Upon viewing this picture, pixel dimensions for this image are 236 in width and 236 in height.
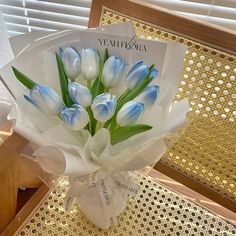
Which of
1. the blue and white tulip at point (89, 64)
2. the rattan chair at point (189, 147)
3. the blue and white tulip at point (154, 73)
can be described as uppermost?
the blue and white tulip at point (89, 64)

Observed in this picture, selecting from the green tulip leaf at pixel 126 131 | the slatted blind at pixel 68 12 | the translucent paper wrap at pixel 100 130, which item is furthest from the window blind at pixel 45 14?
the green tulip leaf at pixel 126 131

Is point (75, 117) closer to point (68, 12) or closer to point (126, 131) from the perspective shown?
point (126, 131)

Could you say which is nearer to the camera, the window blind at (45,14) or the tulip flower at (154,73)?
the tulip flower at (154,73)

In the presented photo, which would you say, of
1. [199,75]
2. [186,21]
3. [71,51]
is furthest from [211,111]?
[71,51]

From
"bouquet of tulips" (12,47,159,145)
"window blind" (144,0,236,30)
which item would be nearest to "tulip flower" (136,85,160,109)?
"bouquet of tulips" (12,47,159,145)

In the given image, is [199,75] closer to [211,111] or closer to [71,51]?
[211,111]

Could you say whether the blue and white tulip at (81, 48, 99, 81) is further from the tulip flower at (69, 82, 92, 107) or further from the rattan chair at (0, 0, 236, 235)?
the rattan chair at (0, 0, 236, 235)

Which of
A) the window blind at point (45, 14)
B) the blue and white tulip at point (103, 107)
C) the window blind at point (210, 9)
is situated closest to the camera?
the blue and white tulip at point (103, 107)

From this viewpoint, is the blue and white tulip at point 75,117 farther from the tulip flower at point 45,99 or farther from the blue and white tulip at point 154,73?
the blue and white tulip at point 154,73
